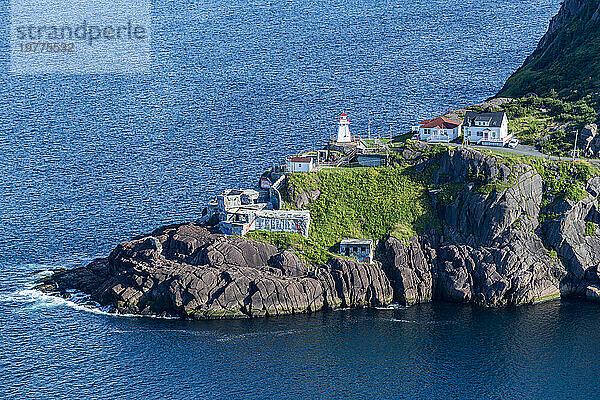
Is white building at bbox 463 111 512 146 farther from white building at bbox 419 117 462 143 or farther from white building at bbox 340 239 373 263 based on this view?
white building at bbox 340 239 373 263

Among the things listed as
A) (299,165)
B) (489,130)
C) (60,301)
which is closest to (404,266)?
(299,165)

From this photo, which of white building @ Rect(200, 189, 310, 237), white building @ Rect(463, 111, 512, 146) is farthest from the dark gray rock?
white building @ Rect(463, 111, 512, 146)

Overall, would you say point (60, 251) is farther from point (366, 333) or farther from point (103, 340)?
point (366, 333)

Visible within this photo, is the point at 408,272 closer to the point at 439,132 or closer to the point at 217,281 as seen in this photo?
the point at 217,281

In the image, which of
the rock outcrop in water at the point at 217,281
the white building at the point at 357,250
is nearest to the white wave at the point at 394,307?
the rock outcrop in water at the point at 217,281

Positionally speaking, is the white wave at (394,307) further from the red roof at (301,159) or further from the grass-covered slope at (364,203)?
the red roof at (301,159)
